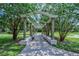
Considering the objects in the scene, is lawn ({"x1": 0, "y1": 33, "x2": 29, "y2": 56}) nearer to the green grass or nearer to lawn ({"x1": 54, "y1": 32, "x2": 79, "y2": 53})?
the green grass

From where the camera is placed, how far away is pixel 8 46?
268 centimetres

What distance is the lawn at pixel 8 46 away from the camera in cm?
264

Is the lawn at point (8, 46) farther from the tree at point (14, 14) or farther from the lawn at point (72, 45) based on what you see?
the lawn at point (72, 45)

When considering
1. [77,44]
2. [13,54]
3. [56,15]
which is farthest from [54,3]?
[13,54]

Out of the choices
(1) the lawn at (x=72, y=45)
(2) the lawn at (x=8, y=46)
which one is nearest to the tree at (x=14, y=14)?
(2) the lawn at (x=8, y=46)

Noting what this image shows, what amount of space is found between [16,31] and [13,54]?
0.87ft

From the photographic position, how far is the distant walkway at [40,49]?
2.63 meters

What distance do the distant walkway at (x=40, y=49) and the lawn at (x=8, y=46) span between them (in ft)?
0.23

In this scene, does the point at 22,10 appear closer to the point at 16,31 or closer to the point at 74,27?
the point at 16,31

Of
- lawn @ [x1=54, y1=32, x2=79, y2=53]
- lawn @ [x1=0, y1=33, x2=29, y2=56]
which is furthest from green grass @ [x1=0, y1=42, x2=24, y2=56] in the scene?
lawn @ [x1=54, y1=32, x2=79, y2=53]

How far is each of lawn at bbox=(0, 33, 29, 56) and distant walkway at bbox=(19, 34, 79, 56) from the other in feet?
0.23

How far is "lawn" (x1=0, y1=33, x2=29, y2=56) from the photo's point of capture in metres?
2.64

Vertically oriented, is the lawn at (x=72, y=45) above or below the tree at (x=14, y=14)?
below

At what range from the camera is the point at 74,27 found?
8.62 ft
